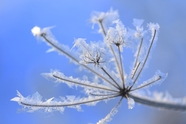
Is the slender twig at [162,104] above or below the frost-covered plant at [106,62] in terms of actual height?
below

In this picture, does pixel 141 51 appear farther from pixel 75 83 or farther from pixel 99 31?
pixel 75 83

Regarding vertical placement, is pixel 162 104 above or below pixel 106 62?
below

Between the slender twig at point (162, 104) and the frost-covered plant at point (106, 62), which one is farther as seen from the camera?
the frost-covered plant at point (106, 62)

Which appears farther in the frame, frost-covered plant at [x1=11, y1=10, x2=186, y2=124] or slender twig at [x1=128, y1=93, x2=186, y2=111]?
frost-covered plant at [x1=11, y1=10, x2=186, y2=124]

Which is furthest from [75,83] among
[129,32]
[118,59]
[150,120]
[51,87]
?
[150,120]

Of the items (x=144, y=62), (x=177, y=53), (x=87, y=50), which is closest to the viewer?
(x=87, y=50)

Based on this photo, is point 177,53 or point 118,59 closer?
point 118,59

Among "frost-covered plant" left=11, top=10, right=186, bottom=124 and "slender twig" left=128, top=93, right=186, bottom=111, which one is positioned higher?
"frost-covered plant" left=11, top=10, right=186, bottom=124

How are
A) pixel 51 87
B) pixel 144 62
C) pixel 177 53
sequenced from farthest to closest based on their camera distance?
pixel 177 53 < pixel 51 87 < pixel 144 62
